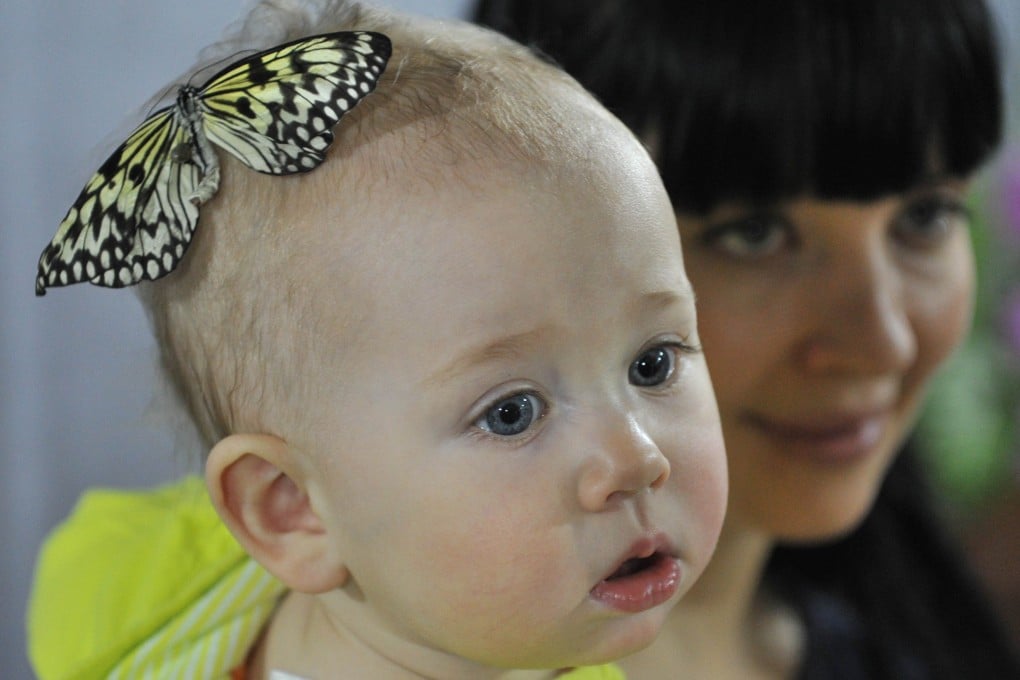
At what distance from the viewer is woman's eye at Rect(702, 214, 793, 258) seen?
44.1 inches

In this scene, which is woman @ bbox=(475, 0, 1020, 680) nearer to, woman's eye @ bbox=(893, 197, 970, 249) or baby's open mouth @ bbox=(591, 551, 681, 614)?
woman's eye @ bbox=(893, 197, 970, 249)

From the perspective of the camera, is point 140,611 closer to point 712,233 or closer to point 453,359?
point 453,359

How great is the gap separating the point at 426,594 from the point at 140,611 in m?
0.40

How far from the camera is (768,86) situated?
105 cm

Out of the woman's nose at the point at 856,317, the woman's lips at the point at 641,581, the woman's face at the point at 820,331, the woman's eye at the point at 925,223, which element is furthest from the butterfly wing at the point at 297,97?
the woman's eye at the point at 925,223

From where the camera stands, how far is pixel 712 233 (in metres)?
1.12

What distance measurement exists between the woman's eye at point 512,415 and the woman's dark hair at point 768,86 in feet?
1.24

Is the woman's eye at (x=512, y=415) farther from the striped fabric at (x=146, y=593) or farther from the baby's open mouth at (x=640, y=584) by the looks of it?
the striped fabric at (x=146, y=593)

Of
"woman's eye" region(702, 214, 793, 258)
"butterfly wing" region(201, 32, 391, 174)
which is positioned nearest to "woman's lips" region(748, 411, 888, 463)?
"woman's eye" region(702, 214, 793, 258)

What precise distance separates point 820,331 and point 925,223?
179mm

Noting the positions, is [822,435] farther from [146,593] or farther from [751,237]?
[146,593]

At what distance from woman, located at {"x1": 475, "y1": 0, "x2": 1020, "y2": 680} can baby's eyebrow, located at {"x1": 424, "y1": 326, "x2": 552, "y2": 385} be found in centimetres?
37

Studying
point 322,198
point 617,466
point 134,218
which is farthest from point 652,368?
point 134,218

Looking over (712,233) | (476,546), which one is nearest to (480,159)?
(476,546)
